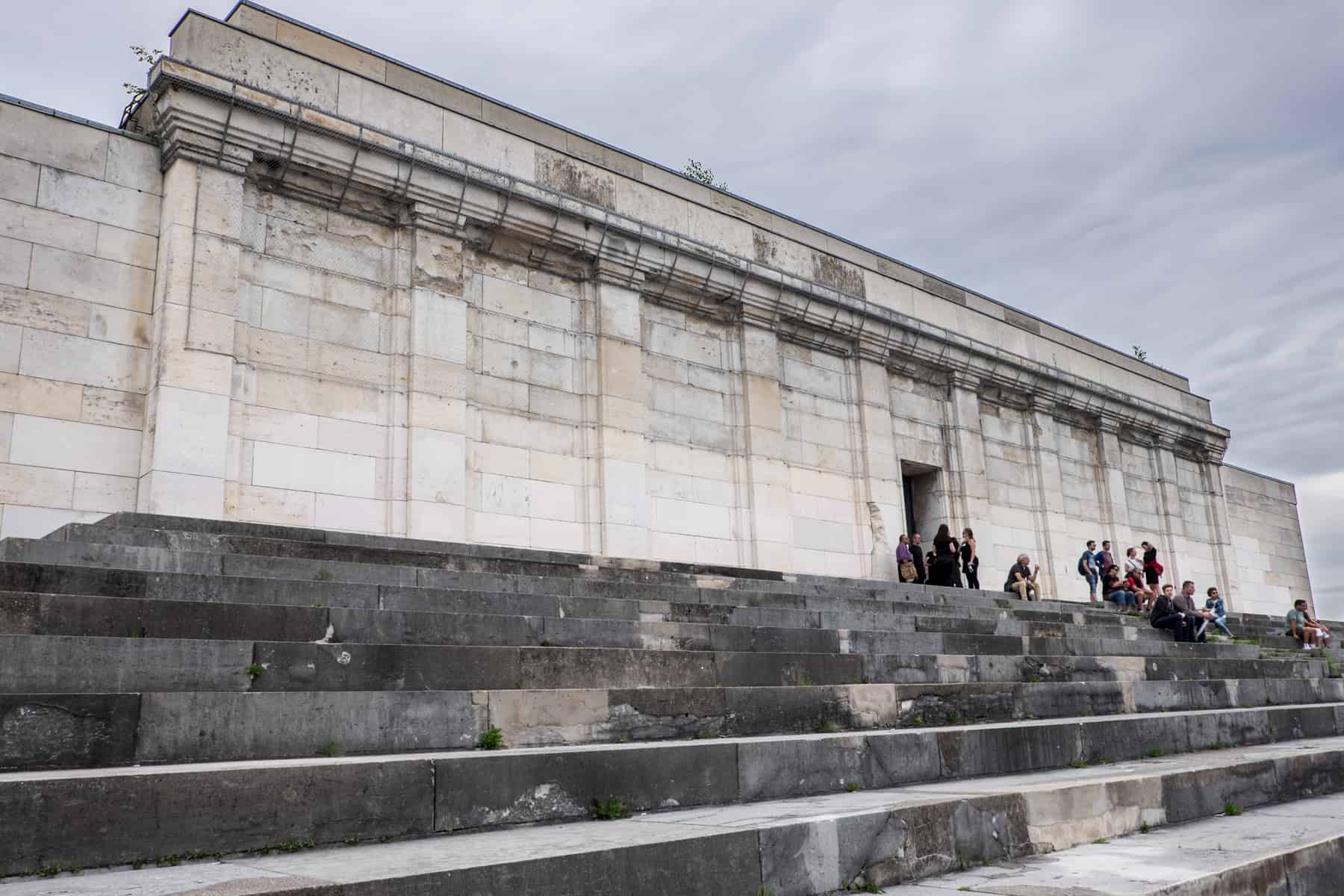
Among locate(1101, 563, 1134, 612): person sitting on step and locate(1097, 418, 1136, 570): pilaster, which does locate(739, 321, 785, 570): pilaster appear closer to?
locate(1101, 563, 1134, 612): person sitting on step

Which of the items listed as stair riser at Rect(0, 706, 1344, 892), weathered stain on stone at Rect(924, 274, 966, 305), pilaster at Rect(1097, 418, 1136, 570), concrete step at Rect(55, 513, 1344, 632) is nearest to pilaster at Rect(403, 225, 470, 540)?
concrete step at Rect(55, 513, 1344, 632)

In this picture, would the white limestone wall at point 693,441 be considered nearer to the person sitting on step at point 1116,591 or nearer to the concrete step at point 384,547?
the concrete step at point 384,547

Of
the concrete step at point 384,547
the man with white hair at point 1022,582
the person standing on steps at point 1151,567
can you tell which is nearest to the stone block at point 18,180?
the concrete step at point 384,547

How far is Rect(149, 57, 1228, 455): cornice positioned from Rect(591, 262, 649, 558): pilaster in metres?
0.31

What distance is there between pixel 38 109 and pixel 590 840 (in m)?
12.1

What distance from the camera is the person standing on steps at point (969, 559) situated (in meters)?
19.8

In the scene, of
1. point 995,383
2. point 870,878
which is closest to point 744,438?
point 995,383

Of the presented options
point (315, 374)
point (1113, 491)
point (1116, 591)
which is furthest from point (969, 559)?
point (315, 374)

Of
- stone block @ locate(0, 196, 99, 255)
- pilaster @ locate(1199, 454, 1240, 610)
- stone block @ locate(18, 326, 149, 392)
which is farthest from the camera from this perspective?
pilaster @ locate(1199, 454, 1240, 610)

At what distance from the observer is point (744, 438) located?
18.3 m

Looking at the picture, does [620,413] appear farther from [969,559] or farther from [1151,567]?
[1151,567]

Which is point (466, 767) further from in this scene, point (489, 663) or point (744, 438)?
point (744, 438)

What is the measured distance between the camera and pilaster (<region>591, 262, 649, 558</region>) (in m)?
16.0

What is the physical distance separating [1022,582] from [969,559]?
4.73 ft
